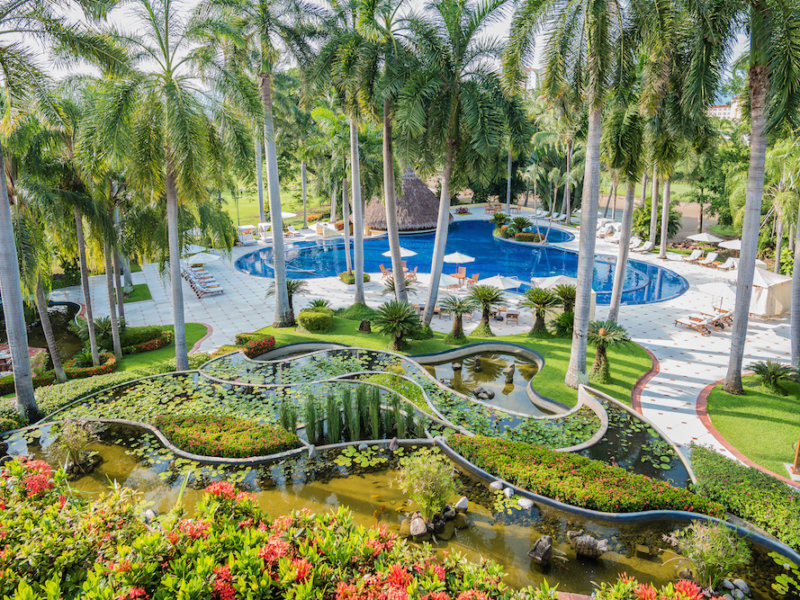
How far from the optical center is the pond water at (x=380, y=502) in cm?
838

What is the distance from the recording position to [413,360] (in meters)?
17.5

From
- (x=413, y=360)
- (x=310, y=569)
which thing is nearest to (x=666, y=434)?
(x=413, y=360)

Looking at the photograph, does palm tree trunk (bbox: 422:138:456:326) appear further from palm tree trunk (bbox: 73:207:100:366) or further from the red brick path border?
palm tree trunk (bbox: 73:207:100:366)

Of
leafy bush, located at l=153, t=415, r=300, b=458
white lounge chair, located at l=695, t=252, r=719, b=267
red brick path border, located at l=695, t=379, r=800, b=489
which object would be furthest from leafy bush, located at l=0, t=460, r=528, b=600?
white lounge chair, located at l=695, t=252, r=719, b=267

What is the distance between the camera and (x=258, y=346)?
18.3 metres

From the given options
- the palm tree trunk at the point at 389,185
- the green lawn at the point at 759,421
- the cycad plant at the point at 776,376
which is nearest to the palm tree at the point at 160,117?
the palm tree trunk at the point at 389,185

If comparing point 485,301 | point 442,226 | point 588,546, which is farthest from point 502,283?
point 588,546

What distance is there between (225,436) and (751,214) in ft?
44.5

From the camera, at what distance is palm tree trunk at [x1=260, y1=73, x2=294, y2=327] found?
19.1 metres

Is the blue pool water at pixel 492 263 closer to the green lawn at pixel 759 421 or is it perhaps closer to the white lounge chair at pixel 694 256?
the white lounge chair at pixel 694 256

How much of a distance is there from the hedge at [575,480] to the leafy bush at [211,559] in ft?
12.7

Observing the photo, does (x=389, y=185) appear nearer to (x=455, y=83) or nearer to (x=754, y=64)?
(x=455, y=83)

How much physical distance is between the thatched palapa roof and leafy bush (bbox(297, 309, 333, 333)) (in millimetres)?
23718

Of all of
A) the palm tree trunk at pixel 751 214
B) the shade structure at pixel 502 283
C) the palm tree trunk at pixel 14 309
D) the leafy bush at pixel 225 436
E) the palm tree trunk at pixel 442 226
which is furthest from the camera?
the shade structure at pixel 502 283
